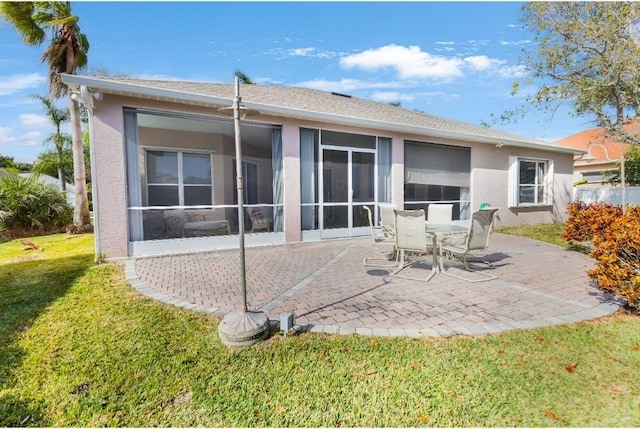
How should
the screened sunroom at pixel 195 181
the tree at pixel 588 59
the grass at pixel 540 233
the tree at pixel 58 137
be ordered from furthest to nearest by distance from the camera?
the tree at pixel 58 137 < the grass at pixel 540 233 < the tree at pixel 588 59 < the screened sunroom at pixel 195 181

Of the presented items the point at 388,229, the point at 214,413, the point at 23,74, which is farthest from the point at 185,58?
the point at 214,413

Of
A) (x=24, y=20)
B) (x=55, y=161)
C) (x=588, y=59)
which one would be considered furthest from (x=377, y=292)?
(x=55, y=161)

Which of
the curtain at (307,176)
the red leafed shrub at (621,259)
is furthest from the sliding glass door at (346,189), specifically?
the red leafed shrub at (621,259)

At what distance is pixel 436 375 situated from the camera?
9.04 feet

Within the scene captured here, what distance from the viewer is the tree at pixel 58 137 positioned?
86.1 ft

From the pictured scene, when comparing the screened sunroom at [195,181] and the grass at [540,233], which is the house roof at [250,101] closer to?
the screened sunroom at [195,181]

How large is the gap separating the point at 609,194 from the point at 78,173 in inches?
1007

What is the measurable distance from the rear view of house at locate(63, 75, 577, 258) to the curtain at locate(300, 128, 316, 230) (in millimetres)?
31

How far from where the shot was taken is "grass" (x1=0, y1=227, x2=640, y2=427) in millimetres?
2318

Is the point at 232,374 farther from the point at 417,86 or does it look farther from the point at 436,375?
the point at 417,86

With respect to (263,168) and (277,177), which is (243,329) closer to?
(277,177)

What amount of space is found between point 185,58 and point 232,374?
454 inches

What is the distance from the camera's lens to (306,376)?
2.75 m

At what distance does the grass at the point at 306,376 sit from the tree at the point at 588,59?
348 inches
